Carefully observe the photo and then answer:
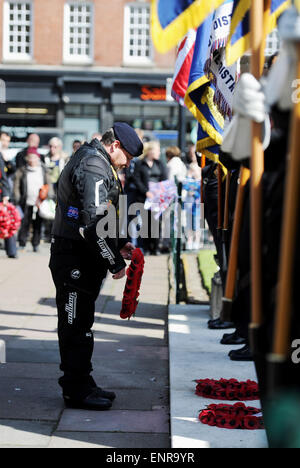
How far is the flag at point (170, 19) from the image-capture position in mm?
3621

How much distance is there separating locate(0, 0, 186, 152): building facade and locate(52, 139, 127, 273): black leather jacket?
24.1 m

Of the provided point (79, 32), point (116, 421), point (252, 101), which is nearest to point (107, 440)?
point (116, 421)

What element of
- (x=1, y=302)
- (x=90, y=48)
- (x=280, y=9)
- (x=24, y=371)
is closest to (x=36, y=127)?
(x=90, y=48)

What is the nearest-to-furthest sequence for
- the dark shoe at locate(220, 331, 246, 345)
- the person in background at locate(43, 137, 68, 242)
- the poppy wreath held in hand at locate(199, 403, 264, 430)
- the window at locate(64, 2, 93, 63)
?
the poppy wreath held in hand at locate(199, 403, 264, 430) < the dark shoe at locate(220, 331, 246, 345) < the person in background at locate(43, 137, 68, 242) < the window at locate(64, 2, 93, 63)

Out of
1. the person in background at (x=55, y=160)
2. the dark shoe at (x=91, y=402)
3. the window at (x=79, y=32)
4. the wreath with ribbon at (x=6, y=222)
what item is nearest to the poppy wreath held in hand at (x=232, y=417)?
the dark shoe at (x=91, y=402)

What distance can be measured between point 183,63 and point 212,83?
151cm

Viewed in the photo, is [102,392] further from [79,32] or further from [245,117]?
[79,32]

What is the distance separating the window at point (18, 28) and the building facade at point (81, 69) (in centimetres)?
4

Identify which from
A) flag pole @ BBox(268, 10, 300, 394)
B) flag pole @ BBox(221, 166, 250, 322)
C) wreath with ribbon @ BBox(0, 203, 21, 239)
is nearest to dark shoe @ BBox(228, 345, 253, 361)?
wreath with ribbon @ BBox(0, 203, 21, 239)

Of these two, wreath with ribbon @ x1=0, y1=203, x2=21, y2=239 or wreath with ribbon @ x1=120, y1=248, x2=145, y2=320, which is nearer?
wreath with ribbon @ x1=120, y1=248, x2=145, y2=320

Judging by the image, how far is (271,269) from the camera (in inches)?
116

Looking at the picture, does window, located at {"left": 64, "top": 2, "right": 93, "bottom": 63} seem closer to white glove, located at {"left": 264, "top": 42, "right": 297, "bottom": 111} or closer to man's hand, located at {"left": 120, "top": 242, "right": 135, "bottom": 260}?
man's hand, located at {"left": 120, "top": 242, "right": 135, "bottom": 260}

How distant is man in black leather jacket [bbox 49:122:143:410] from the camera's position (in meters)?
5.24

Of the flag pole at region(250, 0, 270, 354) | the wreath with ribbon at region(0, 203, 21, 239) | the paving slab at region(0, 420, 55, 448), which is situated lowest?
the paving slab at region(0, 420, 55, 448)
